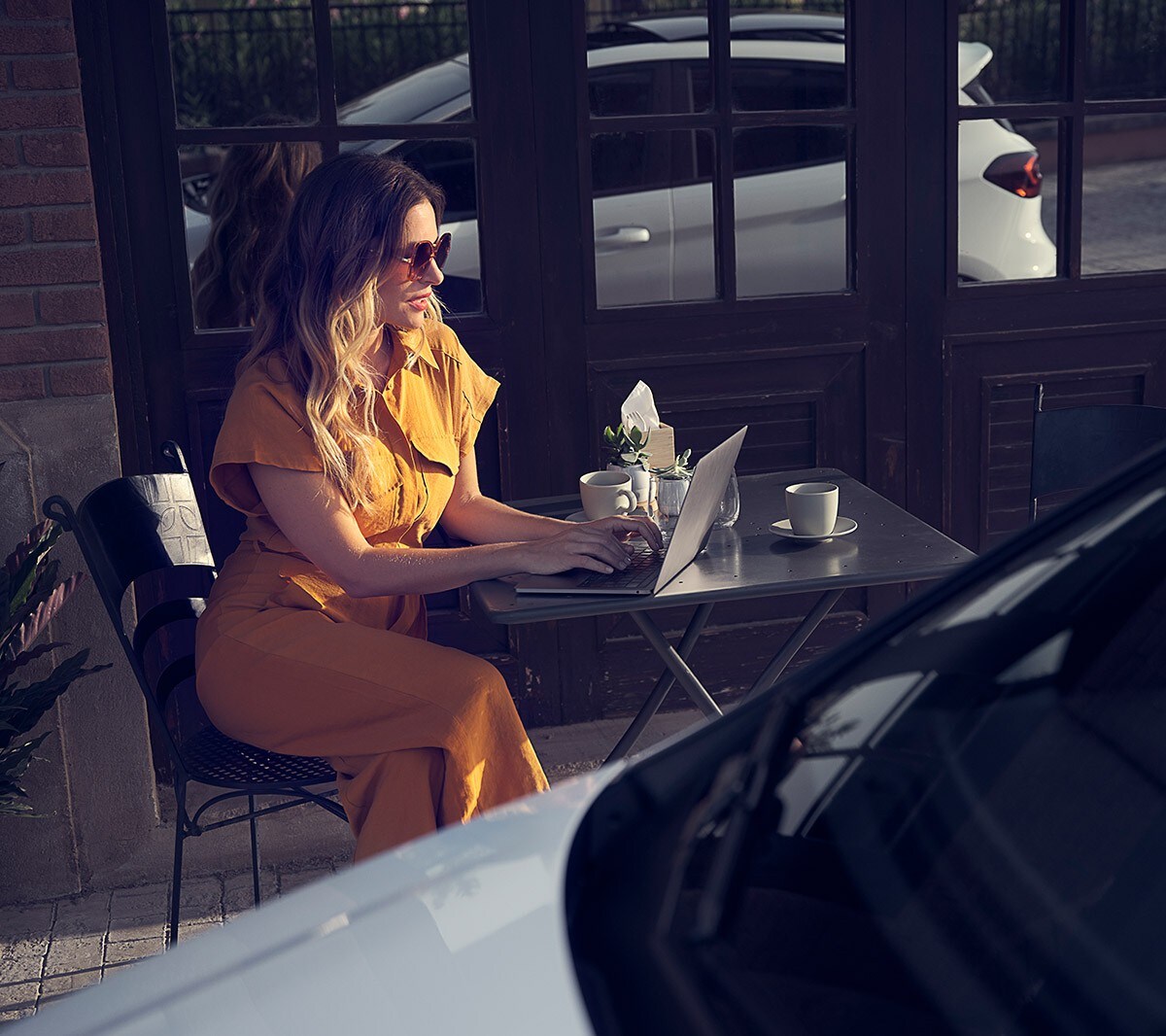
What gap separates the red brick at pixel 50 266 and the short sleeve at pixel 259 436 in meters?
0.71

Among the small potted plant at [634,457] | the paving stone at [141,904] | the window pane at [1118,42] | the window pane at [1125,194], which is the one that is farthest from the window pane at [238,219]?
the window pane at [1125,194]

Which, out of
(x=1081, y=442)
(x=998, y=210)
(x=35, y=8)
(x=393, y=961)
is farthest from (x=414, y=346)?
(x=998, y=210)

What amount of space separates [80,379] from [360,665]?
1.14 m

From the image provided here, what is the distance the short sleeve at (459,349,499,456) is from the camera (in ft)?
10.5

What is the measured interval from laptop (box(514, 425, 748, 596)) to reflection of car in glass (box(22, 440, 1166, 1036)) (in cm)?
92

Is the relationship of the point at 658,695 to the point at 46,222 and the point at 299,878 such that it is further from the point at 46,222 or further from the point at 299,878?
the point at 46,222

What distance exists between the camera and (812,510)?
109 inches

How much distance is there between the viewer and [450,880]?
4.82 feet

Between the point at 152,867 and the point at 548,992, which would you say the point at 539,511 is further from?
the point at 548,992

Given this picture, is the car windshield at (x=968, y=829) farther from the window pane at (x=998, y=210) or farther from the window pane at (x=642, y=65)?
the window pane at (x=998, y=210)

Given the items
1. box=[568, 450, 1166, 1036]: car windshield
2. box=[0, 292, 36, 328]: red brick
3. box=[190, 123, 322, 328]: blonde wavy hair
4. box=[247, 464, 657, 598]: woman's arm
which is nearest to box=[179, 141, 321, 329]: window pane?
box=[190, 123, 322, 328]: blonde wavy hair

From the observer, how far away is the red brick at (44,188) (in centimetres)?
325

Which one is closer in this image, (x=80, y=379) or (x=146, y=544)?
(x=146, y=544)

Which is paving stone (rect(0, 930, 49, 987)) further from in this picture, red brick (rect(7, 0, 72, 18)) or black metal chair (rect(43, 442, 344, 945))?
red brick (rect(7, 0, 72, 18))
